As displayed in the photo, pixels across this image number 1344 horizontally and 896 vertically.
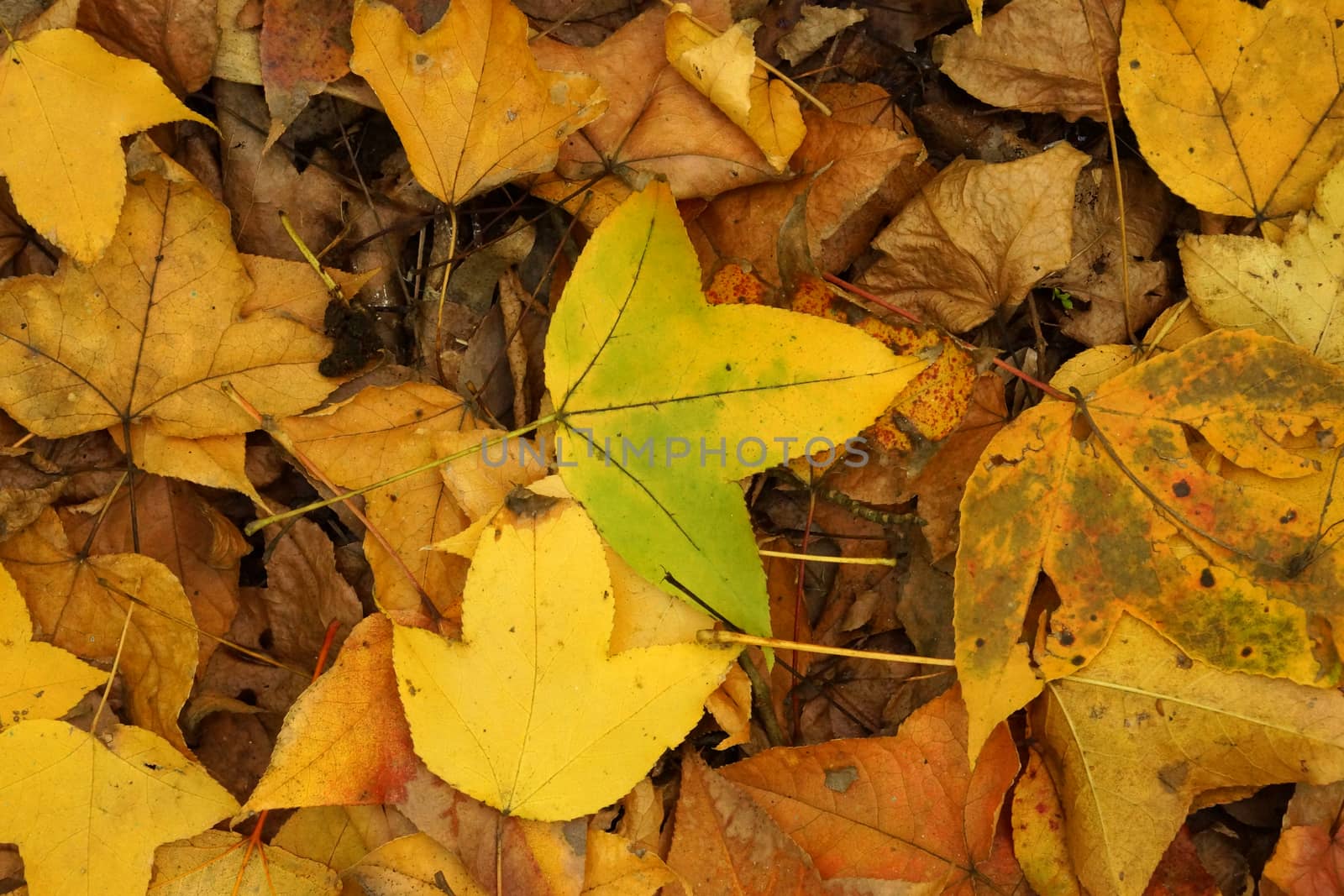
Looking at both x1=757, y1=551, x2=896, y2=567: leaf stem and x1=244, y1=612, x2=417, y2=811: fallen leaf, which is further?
x1=757, y1=551, x2=896, y2=567: leaf stem

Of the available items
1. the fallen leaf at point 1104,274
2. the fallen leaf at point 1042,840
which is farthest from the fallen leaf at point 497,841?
the fallen leaf at point 1104,274

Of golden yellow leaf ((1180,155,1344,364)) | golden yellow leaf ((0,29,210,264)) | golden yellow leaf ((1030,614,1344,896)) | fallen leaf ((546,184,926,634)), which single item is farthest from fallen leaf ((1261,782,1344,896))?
golden yellow leaf ((0,29,210,264))

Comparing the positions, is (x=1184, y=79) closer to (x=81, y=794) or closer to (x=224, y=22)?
(x=224, y=22)

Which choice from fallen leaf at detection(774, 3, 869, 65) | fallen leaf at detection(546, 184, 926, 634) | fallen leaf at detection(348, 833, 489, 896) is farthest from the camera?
fallen leaf at detection(774, 3, 869, 65)

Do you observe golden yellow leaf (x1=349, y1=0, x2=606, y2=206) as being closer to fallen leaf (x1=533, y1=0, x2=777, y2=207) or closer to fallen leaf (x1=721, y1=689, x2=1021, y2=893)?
fallen leaf (x1=533, y1=0, x2=777, y2=207)

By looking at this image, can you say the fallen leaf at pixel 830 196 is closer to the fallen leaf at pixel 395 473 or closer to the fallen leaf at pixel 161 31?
the fallen leaf at pixel 395 473

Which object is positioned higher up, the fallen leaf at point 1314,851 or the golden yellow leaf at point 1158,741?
the golden yellow leaf at point 1158,741

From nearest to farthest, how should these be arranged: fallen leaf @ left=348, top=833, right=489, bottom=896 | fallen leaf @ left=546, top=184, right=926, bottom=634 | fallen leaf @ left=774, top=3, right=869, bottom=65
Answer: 1. fallen leaf @ left=546, top=184, right=926, bottom=634
2. fallen leaf @ left=348, top=833, right=489, bottom=896
3. fallen leaf @ left=774, top=3, right=869, bottom=65
